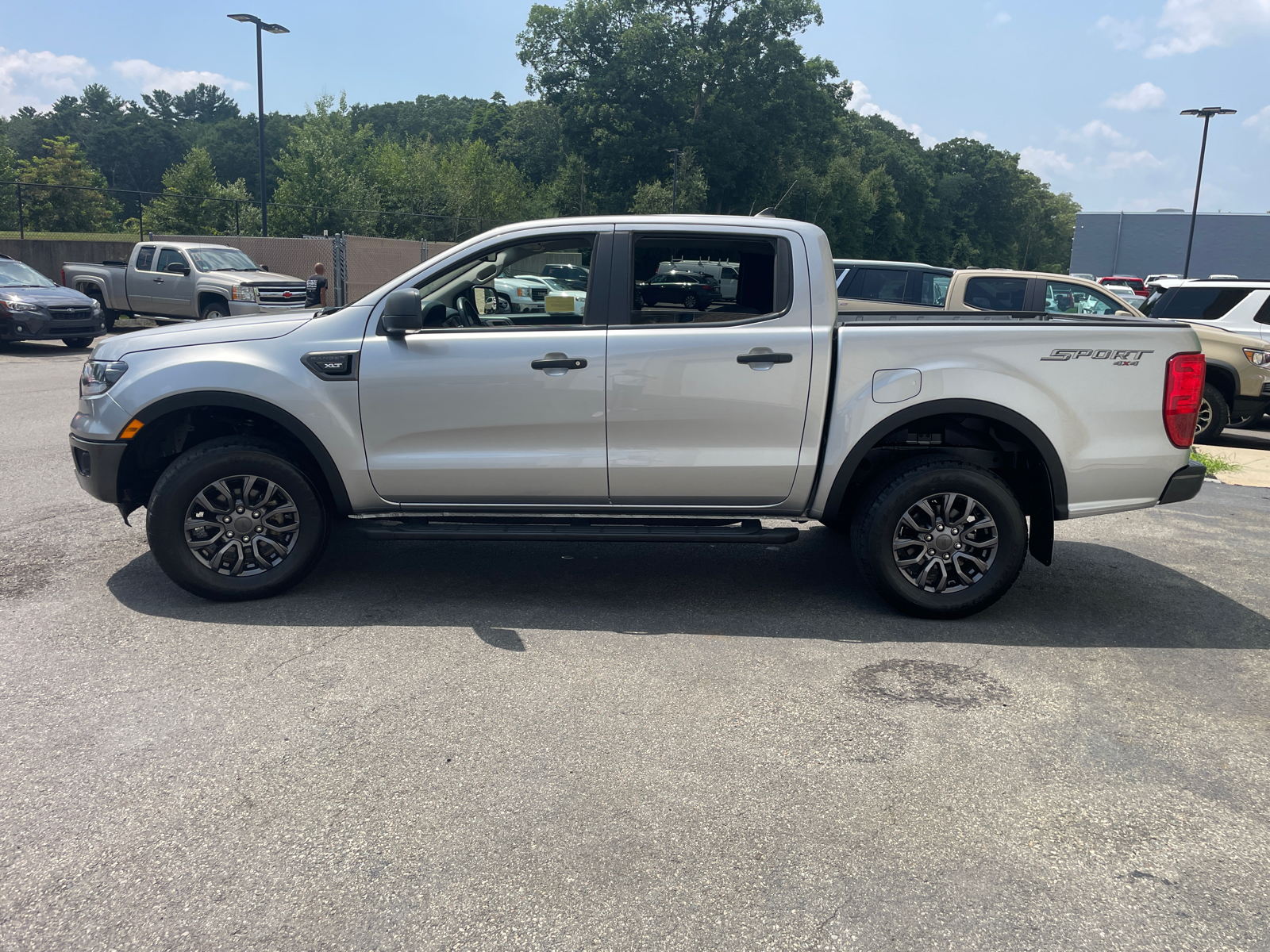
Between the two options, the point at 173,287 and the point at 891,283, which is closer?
the point at 891,283

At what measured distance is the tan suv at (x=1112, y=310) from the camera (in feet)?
37.2

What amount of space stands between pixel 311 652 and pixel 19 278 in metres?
17.1

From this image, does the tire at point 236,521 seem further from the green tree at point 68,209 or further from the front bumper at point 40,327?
the green tree at point 68,209

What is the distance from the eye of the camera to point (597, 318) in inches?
199

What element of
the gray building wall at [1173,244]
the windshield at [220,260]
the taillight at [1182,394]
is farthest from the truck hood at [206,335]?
the gray building wall at [1173,244]

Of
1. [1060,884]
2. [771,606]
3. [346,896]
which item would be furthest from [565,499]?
[1060,884]

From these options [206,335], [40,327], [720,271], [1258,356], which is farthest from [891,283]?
[40,327]

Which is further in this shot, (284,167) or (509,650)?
(284,167)

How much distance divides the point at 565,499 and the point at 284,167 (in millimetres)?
44904

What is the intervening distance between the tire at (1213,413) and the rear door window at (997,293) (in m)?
2.36

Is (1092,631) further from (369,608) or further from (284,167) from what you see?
(284,167)

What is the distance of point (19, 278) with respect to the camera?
59.1 ft

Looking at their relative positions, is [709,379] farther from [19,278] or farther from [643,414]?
[19,278]

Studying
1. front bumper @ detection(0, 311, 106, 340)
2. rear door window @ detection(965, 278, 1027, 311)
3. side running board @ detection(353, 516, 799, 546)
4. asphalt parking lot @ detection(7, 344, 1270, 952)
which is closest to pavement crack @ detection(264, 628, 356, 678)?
asphalt parking lot @ detection(7, 344, 1270, 952)
